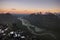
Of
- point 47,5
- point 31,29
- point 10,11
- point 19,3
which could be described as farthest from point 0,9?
point 47,5

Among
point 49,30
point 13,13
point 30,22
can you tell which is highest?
point 13,13

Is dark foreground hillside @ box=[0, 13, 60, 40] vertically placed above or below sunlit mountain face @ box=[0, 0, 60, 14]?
below

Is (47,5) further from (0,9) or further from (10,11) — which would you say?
(0,9)

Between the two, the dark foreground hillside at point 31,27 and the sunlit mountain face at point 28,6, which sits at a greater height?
the sunlit mountain face at point 28,6

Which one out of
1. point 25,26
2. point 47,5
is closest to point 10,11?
point 25,26

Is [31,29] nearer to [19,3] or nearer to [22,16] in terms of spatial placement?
[22,16]

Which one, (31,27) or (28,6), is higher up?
(28,6)

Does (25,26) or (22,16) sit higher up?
(22,16)
